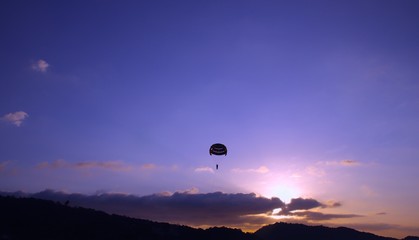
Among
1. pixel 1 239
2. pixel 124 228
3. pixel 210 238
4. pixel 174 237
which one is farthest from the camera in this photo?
pixel 210 238

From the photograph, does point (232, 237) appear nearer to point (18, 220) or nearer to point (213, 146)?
point (213, 146)

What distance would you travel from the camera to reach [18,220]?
7425 centimetres

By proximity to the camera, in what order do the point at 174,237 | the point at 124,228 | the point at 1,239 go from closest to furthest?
the point at 1,239
the point at 124,228
the point at 174,237

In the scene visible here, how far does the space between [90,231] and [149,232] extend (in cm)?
1962

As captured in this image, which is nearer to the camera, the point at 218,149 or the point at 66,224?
the point at 218,149

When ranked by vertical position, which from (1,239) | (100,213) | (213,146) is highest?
(213,146)

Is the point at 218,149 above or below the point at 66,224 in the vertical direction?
above

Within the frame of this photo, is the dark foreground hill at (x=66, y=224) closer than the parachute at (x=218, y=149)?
Yes

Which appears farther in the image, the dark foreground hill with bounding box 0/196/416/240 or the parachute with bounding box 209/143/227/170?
the parachute with bounding box 209/143/227/170

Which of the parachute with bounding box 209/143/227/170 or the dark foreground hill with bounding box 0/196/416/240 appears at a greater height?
the parachute with bounding box 209/143/227/170

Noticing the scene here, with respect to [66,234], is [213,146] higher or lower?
higher

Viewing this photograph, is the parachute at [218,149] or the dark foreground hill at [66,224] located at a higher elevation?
the parachute at [218,149]

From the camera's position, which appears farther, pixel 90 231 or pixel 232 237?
pixel 232 237

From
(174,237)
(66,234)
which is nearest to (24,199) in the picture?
(66,234)
